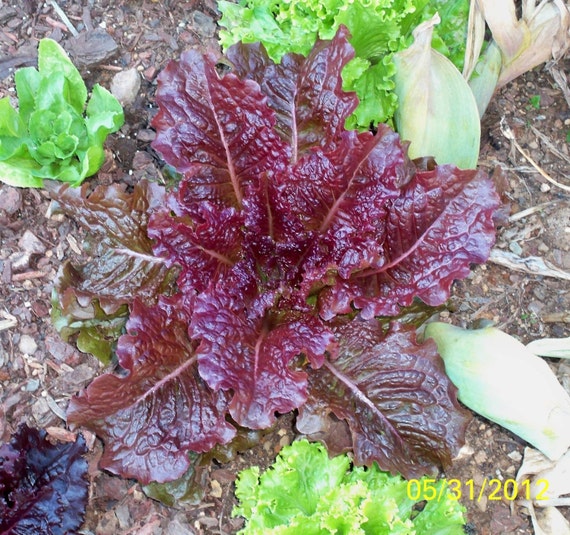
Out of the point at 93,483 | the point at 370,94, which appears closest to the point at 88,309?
the point at 93,483

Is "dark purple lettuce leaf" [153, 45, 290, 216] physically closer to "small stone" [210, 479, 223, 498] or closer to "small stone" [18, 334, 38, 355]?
"small stone" [18, 334, 38, 355]

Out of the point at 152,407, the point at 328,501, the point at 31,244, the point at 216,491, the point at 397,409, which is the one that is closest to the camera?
the point at 328,501

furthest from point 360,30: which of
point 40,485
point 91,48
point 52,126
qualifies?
point 40,485

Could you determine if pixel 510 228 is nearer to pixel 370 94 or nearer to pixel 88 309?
pixel 370 94

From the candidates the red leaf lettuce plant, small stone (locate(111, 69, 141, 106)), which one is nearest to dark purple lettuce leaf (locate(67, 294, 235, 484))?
the red leaf lettuce plant

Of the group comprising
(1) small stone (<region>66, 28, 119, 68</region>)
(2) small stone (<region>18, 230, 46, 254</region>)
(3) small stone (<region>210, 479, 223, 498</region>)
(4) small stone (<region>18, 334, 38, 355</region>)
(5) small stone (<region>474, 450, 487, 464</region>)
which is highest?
(1) small stone (<region>66, 28, 119, 68</region>)

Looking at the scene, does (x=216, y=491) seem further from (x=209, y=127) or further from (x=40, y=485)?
(x=209, y=127)
